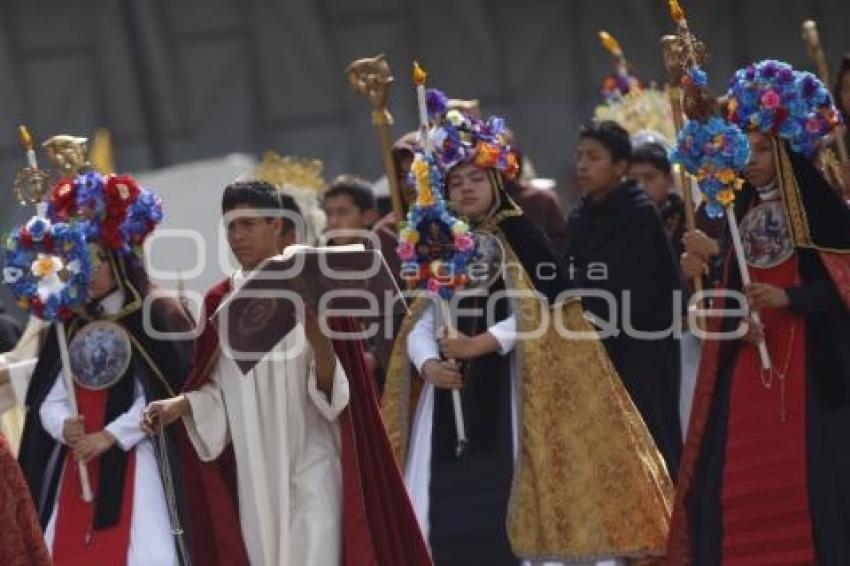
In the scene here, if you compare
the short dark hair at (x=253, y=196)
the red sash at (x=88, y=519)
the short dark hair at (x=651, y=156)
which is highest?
the short dark hair at (x=253, y=196)

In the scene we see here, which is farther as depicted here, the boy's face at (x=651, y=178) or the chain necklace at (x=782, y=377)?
the boy's face at (x=651, y=178)

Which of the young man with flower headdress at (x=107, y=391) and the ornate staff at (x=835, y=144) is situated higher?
the ornate staff at (x=835, y=144)

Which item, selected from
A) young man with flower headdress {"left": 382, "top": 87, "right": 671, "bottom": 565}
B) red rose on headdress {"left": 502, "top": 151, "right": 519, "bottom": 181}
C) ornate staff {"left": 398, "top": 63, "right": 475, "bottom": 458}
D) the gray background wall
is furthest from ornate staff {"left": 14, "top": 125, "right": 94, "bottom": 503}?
the gray background wall

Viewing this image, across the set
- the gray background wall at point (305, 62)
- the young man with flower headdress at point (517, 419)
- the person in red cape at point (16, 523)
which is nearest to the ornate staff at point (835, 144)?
the young man with flower headdress at point (517, 419)

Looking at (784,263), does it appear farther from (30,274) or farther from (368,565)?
(30,274)

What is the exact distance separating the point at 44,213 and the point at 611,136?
247 centimetres

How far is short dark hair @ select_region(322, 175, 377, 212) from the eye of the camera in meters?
12.0

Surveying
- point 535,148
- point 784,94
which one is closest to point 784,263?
point 784,94

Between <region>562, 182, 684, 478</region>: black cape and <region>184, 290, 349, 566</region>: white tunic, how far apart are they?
1733 millimetres

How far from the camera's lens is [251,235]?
9109mm

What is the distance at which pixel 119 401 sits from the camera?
967 cm

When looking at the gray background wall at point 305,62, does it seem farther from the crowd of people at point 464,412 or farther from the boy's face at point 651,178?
the crowd of people at point 464,412

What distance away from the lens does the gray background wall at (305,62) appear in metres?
17.6

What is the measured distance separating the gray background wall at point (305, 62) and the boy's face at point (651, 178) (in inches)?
247
